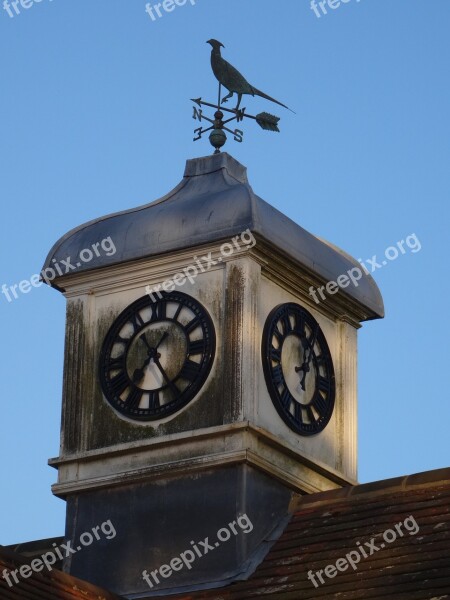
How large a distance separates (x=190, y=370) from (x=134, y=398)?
2.53 feet

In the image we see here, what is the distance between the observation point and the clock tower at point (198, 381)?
770 inches

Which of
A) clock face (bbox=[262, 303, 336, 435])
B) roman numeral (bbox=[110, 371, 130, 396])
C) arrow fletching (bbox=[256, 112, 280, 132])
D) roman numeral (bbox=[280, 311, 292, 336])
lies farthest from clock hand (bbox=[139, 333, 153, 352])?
arrow fletching (bbox=[256, 112, 280, 132])

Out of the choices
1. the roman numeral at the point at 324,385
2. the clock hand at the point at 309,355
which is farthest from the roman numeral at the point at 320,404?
the clock hand at the point at 309,355

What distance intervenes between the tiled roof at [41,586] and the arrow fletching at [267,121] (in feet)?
21.0

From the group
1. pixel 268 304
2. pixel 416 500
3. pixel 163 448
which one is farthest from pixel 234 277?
pixel 416 500

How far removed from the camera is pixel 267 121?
22.0 meters

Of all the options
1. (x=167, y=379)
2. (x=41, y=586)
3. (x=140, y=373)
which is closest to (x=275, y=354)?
(x=167, y=379)

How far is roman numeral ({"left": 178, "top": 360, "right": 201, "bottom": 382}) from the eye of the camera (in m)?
20.1

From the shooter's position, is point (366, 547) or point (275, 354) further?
point (275, 354)

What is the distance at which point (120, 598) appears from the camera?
18.8m

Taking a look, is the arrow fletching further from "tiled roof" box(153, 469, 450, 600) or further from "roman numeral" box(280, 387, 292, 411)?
"tiled roof" box(153, 469, 450, 600)

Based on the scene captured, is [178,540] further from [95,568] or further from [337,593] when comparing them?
[337,593]

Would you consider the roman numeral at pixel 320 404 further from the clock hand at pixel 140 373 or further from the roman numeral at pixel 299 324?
the clock hand at pixel 140 373

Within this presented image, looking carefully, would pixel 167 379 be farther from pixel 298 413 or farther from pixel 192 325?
pixel 298 413
